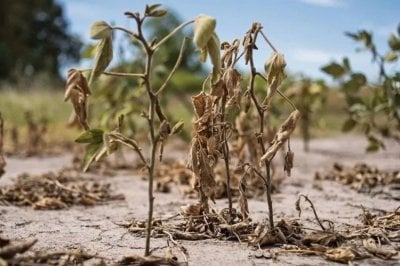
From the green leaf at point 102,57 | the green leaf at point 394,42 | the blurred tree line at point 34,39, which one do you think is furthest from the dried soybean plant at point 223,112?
the blurred tree line at point 34,39

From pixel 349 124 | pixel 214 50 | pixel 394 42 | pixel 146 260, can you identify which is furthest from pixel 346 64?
pixel 146 260

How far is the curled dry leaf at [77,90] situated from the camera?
140 centimetres

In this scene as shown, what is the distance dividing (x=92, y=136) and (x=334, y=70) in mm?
1781

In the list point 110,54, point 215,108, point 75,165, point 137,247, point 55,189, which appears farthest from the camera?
point 75,165

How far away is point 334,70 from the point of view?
2.96 meters

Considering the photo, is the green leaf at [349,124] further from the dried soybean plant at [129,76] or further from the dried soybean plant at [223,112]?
the dried soybean plant at [129,76]

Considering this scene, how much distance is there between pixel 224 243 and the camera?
5.32 ft

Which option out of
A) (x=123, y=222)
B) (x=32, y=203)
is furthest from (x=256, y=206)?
(x=32, y=203)

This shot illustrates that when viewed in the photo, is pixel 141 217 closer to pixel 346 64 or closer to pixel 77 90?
pixel 77 90

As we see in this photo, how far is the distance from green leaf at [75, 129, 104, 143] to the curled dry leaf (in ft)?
0.25

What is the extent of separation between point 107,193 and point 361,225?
137 cm

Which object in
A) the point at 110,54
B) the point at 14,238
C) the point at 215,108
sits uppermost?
the point at 110,54

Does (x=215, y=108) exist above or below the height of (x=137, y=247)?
above

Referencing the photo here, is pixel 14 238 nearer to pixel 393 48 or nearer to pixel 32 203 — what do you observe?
pixel 32 203
